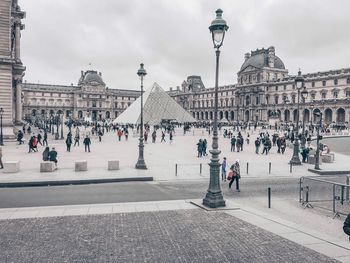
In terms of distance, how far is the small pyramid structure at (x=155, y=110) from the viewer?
60.2 m

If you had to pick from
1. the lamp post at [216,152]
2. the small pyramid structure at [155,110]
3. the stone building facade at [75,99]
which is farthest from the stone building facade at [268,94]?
the lamp post at [216,152]

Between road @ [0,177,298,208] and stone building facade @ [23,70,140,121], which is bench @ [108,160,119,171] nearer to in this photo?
road @ [0,177,298,208]

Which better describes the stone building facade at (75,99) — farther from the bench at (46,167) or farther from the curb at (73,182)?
the curb at (73,182)

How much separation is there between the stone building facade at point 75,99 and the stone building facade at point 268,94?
30027mm

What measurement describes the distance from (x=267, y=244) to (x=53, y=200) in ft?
24.8

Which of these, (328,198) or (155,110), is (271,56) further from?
(328,198)

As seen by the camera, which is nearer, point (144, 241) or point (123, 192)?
point (144, 241)

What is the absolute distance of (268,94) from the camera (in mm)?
104062

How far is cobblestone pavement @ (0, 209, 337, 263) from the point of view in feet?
23.4

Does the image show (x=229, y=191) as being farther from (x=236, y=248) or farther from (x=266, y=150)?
(x=266, y=150)

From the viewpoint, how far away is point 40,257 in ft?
23.0

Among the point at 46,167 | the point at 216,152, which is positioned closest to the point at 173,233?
the point at 216,152

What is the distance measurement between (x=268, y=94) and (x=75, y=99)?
234 feet

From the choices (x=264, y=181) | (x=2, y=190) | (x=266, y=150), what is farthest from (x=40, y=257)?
(x=266, y=150)
